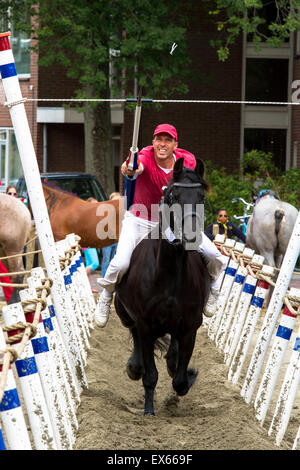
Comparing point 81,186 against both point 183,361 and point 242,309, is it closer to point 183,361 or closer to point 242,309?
point 242,309

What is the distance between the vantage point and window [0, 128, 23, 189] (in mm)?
28906

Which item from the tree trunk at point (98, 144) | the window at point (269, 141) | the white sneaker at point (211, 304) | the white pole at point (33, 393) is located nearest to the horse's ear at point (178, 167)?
the white sneaker at point (211, 304)

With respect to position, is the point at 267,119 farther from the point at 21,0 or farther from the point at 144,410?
the point at 144,410

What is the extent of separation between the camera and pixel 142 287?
6.77m

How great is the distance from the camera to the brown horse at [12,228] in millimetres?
12617

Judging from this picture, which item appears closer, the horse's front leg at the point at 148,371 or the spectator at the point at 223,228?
the horse's front leg at the point at 148,371

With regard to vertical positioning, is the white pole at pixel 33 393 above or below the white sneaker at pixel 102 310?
above

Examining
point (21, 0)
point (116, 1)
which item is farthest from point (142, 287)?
point (21, 0)

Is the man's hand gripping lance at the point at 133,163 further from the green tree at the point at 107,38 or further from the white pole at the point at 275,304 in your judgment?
the green tree at the point at 107,38

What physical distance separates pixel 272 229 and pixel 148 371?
6910 mm

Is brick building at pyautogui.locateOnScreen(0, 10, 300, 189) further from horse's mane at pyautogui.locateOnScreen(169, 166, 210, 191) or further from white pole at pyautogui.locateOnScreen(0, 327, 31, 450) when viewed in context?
white pole at pyautogui.locateOnScreen(0, 327, 31, 450)

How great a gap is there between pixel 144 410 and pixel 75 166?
22.8 metres

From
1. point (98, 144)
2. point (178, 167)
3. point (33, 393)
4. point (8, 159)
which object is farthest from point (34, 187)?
point (8, 159)
